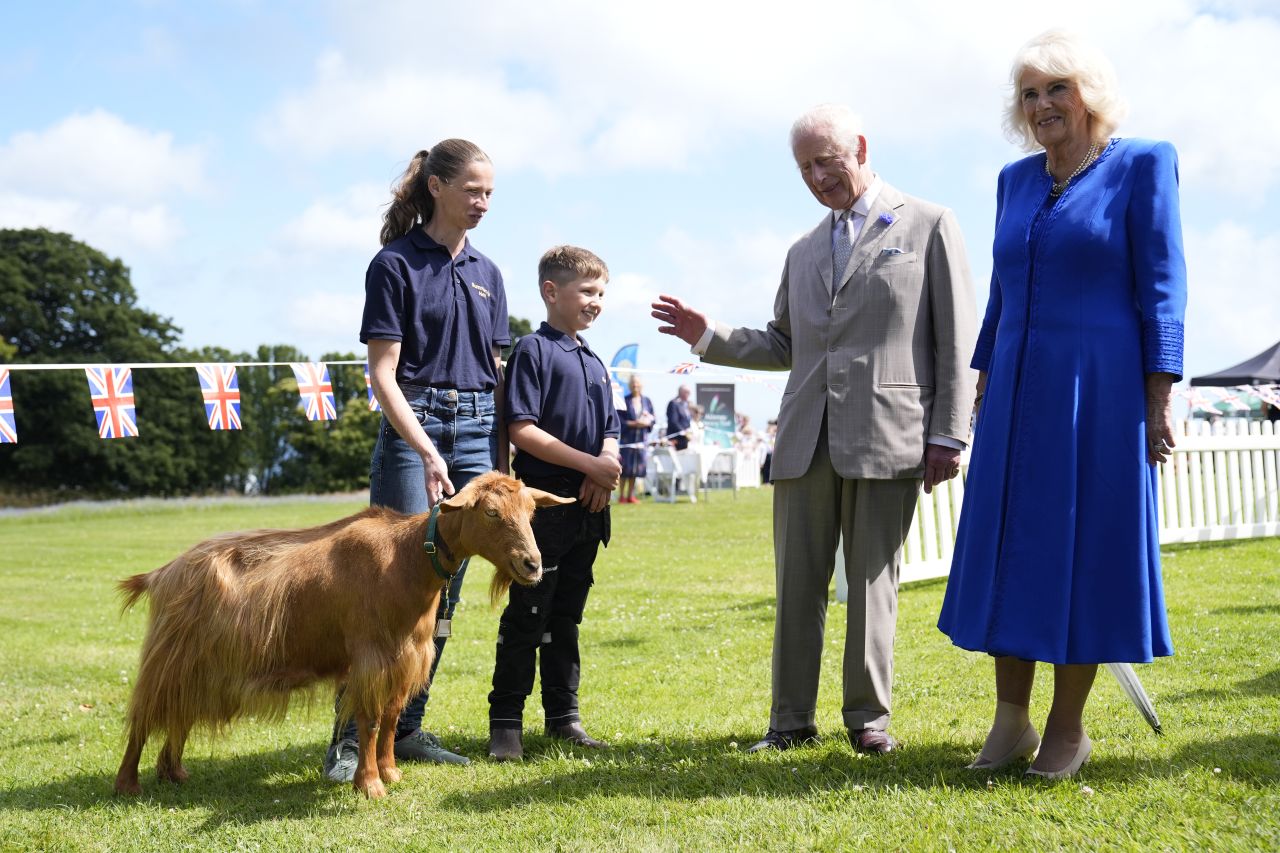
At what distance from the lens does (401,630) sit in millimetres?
4254

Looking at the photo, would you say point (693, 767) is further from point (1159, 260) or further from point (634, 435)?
point (634, 435)

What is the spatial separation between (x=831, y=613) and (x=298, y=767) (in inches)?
196

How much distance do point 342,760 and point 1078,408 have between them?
326cm

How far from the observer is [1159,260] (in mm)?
3738

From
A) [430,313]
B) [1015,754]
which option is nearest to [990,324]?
[1015,754]

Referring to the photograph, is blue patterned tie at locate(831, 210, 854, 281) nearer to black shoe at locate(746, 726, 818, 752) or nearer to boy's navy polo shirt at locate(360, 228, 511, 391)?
boy's navy polo shirt at locate(360, 228, 511, 391)

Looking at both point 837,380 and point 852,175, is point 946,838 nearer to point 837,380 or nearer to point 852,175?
point 837,380

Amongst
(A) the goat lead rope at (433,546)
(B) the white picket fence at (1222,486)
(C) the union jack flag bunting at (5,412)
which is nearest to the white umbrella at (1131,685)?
(A) the goat lead rope at (433,546)

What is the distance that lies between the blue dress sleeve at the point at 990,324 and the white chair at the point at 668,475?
20.2m

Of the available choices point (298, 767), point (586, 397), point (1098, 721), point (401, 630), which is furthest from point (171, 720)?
point (1098, 721)

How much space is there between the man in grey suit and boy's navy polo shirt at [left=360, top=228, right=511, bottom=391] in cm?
138

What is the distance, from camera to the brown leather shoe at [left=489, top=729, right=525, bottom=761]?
15.9 ft

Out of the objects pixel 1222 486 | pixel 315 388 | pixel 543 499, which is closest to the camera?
pixel 543 499

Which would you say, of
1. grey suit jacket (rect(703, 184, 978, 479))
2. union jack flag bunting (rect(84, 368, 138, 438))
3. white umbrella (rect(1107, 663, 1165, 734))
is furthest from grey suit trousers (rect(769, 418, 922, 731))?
union jack flag bunting (rect(84, 368, 138, 438))
